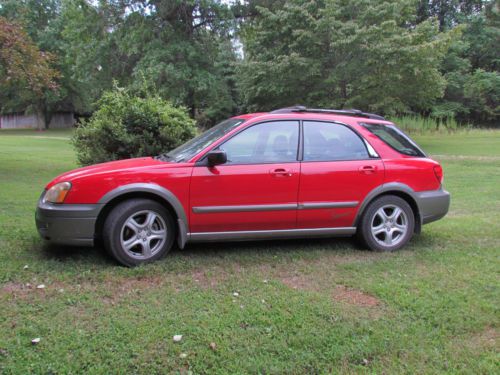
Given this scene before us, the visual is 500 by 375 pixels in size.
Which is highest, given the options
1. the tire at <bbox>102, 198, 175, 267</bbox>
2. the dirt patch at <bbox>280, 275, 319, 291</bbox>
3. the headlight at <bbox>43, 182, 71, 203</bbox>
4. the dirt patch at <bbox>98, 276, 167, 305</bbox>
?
the headlight at <bbox>43, 182, 71, 203</bbox>

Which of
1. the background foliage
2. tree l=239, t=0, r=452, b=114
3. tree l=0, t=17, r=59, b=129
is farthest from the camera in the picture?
the background foliage

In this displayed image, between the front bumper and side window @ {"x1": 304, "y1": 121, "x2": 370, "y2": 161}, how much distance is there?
2.28 metres

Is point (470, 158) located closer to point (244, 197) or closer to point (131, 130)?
point (131, 130)

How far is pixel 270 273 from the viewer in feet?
14.5

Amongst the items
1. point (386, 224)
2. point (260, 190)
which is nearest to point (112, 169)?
point (260, 190)

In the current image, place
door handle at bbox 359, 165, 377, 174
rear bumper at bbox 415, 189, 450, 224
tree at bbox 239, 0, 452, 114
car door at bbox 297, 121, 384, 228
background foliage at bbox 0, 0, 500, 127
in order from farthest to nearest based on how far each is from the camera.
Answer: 1. background foliage at bbox 0, 0, 500, 127
2. tree at bbox 239, 0, 452, 114
3. rear bumper at bbox 415, 189, 450, 224
4. door handle at bbox 359, 165, 377, 174
5. car door at bbox 297, 121, 384, 228

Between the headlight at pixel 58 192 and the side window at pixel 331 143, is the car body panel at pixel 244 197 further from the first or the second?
the headlight at pixel 58 192

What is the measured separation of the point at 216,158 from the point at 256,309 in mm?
1600

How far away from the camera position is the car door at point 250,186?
4598 mm

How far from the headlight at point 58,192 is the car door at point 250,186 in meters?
1.18

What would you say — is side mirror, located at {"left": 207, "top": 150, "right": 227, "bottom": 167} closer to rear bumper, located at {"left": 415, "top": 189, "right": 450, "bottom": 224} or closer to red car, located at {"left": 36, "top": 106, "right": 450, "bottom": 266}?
red car, located at {"left": 36, "top": 106, "right": 450, "bottom": 266}

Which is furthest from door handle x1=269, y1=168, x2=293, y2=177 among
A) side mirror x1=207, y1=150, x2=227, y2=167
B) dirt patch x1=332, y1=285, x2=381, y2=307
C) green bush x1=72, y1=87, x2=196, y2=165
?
green bush x1=72, y1=87, x2=196, y2=165

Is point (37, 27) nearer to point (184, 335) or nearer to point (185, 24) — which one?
point (185, 24)

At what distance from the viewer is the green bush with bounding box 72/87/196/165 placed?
352 inches
